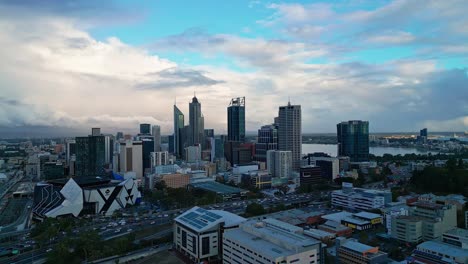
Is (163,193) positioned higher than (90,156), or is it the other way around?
(90,156)

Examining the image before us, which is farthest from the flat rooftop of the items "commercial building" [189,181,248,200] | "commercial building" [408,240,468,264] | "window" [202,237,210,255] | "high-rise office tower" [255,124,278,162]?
"high-rise office tower" [255,124,278,162]

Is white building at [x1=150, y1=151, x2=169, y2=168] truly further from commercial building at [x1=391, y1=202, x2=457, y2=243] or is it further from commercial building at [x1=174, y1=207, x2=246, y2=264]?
commercial building at [x1=391, y1=202, x2=457, y2=243]

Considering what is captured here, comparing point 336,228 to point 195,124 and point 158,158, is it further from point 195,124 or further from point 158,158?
point 195,124

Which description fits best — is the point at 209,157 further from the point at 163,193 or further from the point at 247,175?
the point at 163,193

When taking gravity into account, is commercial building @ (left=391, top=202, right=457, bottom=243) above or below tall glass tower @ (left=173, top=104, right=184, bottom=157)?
below

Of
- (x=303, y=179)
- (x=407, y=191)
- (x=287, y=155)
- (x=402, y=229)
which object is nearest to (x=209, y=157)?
(x=287, y=155)
